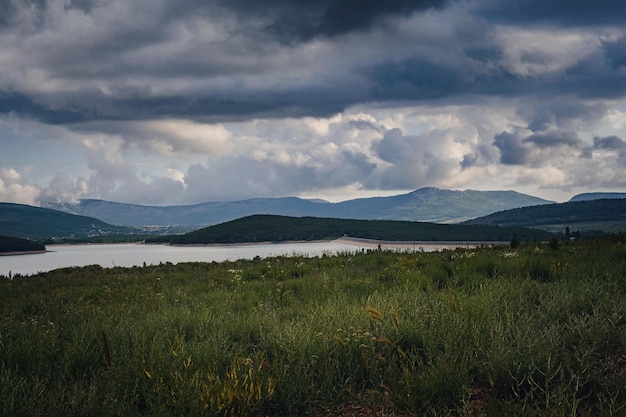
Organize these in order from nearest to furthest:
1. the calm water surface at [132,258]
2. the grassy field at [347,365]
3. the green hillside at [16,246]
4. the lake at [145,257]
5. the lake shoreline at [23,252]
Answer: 1. the grassy field at [347,365]
2. the lake at [145,257]
3. the calm water surface at [132,258]
4. the lake shoreline at [23,252]
5. the green hillside at [16,246]

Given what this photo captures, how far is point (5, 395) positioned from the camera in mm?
5902

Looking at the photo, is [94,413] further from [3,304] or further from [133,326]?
[3,304]

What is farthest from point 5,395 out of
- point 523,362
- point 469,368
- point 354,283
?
point 354,283

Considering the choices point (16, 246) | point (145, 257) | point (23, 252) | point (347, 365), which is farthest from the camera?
point (16, 246)

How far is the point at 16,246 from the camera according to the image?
184 meters

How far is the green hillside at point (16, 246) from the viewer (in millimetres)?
180750

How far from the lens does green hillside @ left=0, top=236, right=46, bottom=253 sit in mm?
180750

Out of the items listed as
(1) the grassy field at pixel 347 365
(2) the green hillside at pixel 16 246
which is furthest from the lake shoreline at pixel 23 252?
(1) the grassy field at pixel 347 365

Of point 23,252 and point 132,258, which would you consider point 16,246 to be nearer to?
point 23,252

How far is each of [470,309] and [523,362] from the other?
2330 mm

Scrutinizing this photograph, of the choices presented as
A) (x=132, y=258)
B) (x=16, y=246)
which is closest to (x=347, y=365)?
(x=132, y=258)

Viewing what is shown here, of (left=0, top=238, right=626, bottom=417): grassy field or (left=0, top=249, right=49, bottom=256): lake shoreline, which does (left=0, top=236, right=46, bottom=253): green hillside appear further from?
(left=0, top=238, right=626, bottom=417): grassy field

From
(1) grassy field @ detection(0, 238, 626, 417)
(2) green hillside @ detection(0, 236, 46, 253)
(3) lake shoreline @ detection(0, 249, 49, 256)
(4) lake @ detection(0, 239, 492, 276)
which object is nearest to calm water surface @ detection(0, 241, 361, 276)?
(4) lake @ detection(0, 239, 492, 276)

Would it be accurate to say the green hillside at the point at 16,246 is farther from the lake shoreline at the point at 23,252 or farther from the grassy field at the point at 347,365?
the grassy field at the point at 347,365
